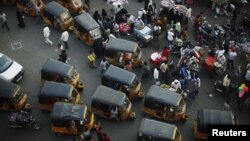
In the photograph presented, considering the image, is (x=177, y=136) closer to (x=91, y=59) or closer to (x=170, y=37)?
(x=91, y=59)

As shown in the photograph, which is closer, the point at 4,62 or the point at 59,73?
the point at 59,73

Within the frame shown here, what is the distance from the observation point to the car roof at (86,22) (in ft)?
104

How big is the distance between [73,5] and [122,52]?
7.52m

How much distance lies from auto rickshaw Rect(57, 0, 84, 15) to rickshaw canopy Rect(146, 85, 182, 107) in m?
11.6

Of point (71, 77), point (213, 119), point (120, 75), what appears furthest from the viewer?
point (71, 77)

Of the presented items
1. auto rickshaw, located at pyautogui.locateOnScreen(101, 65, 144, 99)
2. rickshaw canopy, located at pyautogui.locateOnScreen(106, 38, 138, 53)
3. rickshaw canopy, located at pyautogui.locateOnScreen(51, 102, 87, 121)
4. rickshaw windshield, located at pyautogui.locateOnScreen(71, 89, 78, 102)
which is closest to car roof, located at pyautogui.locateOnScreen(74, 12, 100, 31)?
rickshaw canopy, located at pyautogui.locateOnScreen(106, 38, 138, 53)

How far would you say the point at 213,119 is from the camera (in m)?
24.6

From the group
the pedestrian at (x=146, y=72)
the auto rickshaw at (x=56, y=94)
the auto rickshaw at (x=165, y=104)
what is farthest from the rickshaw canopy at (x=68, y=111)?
the pedestrian at (x=146, y=72)

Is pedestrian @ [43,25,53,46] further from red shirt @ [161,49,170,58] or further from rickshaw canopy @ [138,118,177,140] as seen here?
rickshaw canopy @ [138,118,177,140]

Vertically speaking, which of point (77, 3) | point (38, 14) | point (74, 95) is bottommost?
point (74, 95)

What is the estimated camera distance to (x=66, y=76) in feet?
91.9

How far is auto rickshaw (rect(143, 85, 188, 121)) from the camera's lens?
26.0 m

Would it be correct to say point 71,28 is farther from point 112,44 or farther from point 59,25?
point 112,44

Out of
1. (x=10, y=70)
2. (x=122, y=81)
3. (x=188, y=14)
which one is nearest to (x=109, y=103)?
(x=122, y=81)
